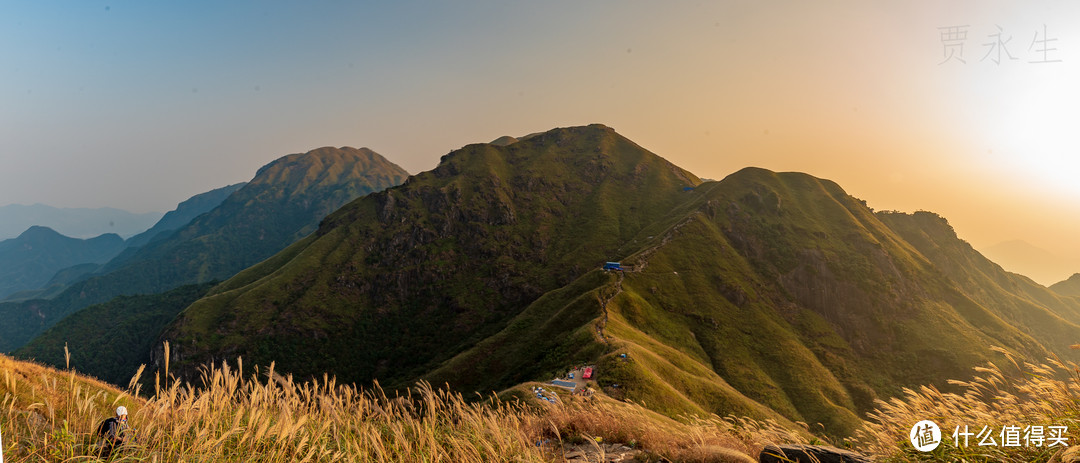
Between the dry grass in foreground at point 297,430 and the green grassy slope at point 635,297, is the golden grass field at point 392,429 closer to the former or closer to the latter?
the dry grass in foreground at point 297,430

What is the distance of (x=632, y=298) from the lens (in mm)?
79375

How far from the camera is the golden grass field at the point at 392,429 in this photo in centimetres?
412

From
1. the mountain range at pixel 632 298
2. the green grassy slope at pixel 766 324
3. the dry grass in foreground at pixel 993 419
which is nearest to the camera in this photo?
the dry grass in foreground at pixel 993 419

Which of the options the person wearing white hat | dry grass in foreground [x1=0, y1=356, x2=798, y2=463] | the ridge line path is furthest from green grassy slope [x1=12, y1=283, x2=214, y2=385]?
the person wearing white hat

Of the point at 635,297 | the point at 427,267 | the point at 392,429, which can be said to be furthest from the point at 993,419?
the point at 427,267

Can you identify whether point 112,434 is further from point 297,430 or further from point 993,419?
point 993,419

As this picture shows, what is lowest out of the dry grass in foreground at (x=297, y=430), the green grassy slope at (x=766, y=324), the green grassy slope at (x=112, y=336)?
the green grassy slope at (x=112, y=336)

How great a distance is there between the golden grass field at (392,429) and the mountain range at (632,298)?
32.6 m

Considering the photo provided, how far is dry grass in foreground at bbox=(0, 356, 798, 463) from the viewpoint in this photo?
4059mm

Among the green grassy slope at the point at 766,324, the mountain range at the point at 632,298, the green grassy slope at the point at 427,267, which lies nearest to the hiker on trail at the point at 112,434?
the mountain range at the point at 632,298

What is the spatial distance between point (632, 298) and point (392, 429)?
7746cm

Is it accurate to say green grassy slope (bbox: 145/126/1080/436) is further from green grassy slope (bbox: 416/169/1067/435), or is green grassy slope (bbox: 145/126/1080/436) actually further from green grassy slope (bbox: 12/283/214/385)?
green grassy slope (bbox: 12/283/214/385)

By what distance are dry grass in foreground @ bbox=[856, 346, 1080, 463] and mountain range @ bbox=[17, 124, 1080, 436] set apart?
33.1 metres

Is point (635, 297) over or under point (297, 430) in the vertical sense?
under
